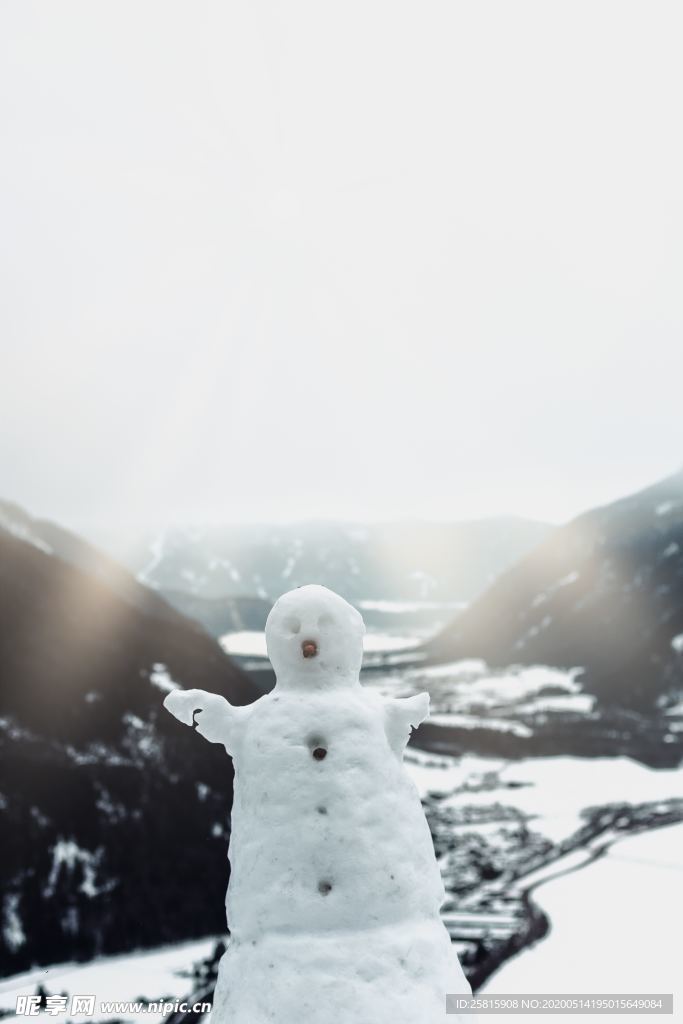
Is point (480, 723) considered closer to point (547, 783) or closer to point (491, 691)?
point (491, 691)

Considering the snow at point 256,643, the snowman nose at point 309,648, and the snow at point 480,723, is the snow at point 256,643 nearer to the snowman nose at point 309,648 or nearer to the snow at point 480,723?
the snow at point 480,723

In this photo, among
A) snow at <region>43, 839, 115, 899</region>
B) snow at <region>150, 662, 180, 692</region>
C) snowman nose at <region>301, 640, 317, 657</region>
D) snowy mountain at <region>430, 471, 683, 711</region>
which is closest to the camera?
snowman nose at <region>301, 640, 317, 657</region>

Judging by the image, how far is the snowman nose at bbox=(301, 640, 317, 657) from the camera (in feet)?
13.4

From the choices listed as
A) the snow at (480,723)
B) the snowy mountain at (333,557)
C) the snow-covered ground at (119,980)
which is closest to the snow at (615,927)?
the snow at (480,723)

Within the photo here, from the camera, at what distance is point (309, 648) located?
13.4ft

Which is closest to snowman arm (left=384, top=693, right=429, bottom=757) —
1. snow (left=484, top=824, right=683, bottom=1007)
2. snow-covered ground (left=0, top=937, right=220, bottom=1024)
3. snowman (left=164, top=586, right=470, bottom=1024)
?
snowman (left=164, top=586, right=470, bottom=1024)

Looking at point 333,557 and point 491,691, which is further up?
point 333,557

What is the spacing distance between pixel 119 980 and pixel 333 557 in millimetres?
5518

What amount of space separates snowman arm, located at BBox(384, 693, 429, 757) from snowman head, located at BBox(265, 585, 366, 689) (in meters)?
0.23

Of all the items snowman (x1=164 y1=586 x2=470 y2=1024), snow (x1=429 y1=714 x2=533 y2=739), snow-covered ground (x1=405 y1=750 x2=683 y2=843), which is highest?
snow (x1=429 y1=714 x2=533 y2=739)

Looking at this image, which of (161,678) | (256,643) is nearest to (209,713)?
(161,678)

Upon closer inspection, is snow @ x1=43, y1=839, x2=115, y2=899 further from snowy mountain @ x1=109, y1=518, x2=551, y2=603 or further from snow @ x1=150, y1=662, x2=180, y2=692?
snowy mountain @ x1=109, y1=518, x2=551, y2=603

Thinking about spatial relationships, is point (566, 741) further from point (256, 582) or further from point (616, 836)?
point (256, 582)

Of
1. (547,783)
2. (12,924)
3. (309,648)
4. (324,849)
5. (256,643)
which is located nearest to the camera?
(324,849)
